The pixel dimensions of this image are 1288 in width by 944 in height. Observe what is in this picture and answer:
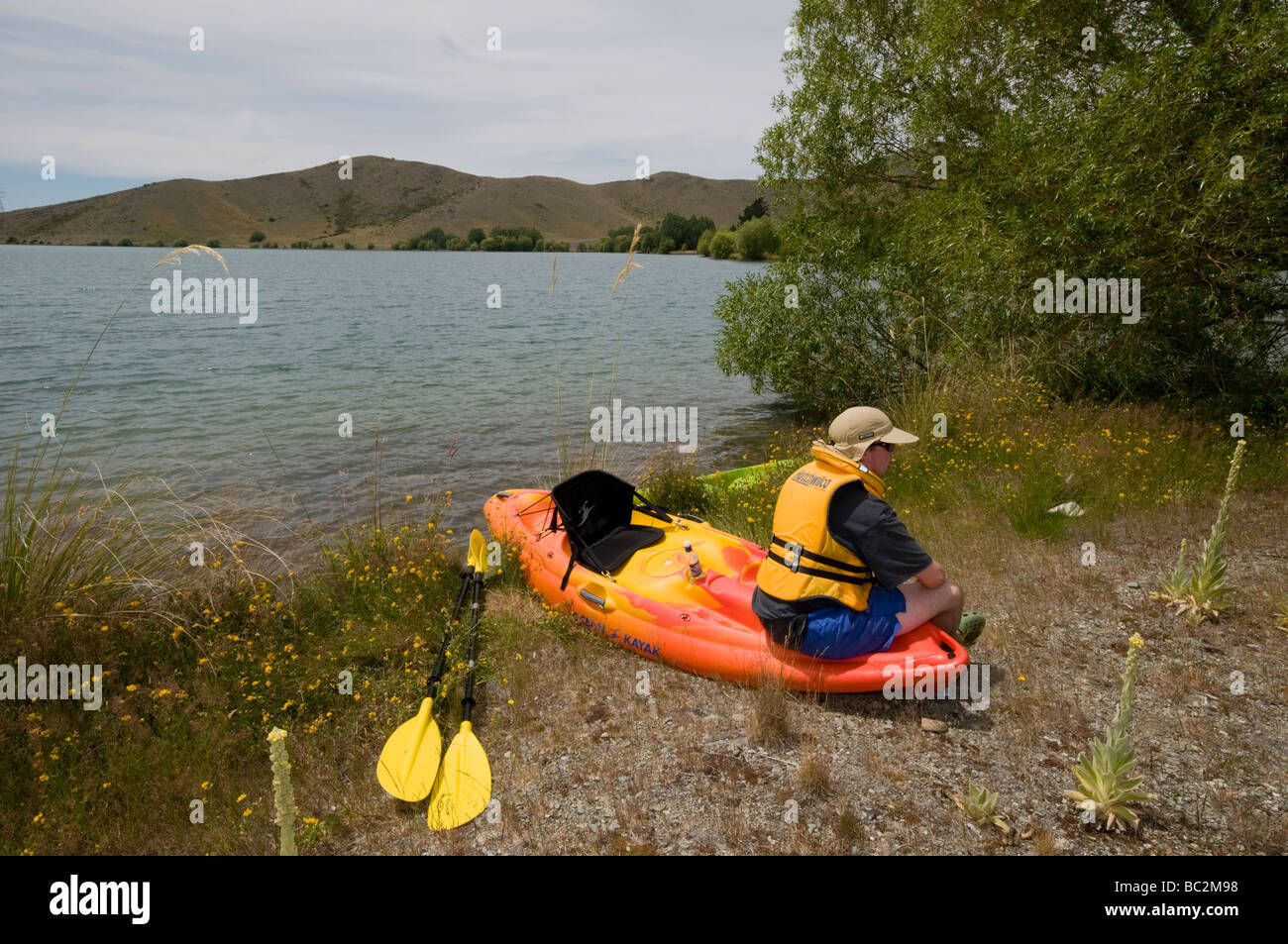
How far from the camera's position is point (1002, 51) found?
40.9ft

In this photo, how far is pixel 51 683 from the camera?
4.34m

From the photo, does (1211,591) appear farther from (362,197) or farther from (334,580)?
(362,197)

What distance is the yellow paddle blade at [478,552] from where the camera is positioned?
6.43 meters

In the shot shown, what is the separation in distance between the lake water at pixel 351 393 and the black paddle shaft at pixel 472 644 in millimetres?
3273

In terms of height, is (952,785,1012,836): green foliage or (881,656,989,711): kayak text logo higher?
(881,656,989,711): kayak text logo

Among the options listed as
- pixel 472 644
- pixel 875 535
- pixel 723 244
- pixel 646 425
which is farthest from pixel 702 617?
pixel 723 244

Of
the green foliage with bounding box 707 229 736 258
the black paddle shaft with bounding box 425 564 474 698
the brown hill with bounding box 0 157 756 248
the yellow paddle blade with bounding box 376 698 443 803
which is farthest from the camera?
the brown hill with bounding box 0 157 756 248

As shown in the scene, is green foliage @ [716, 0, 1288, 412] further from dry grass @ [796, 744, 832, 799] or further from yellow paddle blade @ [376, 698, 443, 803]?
yellow paddle blade @ [376, 698, 443, 803]

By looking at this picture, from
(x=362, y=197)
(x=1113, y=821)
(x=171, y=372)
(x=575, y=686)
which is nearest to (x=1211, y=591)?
(x=1113, y=821)

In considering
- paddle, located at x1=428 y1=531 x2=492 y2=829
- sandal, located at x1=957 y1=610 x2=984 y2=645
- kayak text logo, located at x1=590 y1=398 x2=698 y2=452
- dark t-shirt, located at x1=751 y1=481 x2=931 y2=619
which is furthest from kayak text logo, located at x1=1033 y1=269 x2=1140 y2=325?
paddle, located at x1=428 y1=531 x2=492 y2=829

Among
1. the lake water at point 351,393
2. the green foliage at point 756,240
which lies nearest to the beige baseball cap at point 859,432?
the lake water at point 351,393

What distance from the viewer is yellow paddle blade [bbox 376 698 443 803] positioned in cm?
402

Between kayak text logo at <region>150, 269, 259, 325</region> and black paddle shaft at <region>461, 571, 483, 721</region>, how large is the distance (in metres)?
23.3

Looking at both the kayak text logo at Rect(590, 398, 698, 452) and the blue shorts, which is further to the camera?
the kayak text logo at Rect(590, 398, 698, 452)
